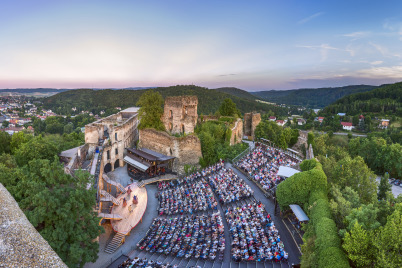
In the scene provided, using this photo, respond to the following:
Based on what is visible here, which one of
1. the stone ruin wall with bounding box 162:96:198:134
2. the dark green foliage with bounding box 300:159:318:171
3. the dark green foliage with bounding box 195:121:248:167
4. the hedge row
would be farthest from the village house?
the hedge row

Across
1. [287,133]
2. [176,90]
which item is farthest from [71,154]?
[176,90]

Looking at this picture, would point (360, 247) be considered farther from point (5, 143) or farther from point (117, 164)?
point (5, 143)

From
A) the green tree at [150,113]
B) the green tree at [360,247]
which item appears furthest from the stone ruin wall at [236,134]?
the green tree at [360,247]

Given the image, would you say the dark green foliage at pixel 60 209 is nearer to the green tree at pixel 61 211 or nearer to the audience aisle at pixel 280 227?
the green tree at pixel 61 211

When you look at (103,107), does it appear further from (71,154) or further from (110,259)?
(110,259)

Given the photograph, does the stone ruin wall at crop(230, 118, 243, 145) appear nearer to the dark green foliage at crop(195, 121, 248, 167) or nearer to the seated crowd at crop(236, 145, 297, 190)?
the dark green foliage at crop(195, 121, 248, 167)

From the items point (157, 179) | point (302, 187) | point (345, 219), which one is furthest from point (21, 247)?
point (157, 179)

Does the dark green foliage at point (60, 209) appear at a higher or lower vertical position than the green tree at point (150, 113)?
lower
